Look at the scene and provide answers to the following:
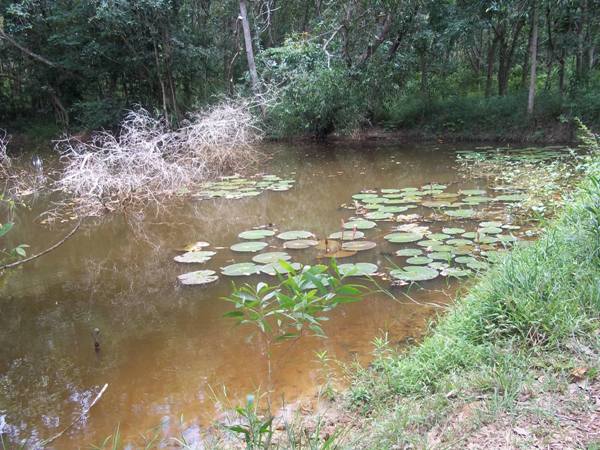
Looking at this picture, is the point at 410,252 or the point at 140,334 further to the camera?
the point at 410,252

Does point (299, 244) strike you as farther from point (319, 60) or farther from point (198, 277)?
point (319, 60)

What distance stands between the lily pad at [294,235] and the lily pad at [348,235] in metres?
0.28

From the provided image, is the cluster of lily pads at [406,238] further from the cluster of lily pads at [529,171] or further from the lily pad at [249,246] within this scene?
the cluster of lily pads at [529,171]

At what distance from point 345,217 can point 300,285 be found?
480 centimetres

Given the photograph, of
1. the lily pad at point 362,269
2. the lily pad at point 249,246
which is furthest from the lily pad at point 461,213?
the lily pad at point 249,246

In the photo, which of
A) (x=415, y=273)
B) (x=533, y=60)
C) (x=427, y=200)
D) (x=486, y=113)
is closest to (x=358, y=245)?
(x=415, y=273)

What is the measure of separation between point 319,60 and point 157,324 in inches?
388

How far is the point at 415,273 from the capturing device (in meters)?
4.21

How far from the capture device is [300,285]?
1648mm

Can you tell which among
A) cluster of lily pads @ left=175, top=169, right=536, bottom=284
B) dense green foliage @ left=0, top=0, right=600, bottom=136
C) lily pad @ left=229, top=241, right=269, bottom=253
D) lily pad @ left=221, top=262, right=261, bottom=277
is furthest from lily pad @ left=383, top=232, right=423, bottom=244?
dense green foliage @ left=0, top=0, right=600, bottom=136

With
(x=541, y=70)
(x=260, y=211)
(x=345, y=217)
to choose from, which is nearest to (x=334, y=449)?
(x=345, y=217)

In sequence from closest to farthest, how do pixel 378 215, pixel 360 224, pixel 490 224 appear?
pixel 490 224 → pixel 360 224 → pixel 378 215

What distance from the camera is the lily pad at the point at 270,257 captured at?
4.81 metres

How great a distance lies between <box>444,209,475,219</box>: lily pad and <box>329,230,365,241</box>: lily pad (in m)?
1.26
